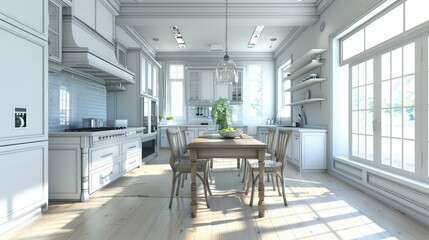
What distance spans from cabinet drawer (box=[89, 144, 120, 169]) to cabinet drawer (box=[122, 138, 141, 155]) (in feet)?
0.85

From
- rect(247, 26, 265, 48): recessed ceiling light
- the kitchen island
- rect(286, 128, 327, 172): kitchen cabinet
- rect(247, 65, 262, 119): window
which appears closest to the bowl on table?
the kitchen island

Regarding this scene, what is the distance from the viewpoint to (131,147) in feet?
16.1

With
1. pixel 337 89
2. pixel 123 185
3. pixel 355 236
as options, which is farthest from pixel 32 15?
pixel 337 89

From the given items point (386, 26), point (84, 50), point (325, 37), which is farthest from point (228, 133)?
point (325, 37)

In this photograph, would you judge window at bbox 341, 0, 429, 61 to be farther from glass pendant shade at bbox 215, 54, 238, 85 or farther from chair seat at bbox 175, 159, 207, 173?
chair seat at bbox 175, 159, 207, 173

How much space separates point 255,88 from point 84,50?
20.1ft

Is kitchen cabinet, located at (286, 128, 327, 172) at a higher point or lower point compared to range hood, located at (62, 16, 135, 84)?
lower

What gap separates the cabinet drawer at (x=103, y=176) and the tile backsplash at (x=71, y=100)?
91 centimetres

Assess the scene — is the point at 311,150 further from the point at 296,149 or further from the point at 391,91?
the point at 391,91

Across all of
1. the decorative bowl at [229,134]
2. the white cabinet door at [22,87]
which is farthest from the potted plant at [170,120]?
the white cabinet door at [22,87]

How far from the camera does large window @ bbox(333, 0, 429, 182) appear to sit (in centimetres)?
285

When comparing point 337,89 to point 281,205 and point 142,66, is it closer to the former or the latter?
point 281,205

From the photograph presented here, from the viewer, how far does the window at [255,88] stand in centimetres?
877

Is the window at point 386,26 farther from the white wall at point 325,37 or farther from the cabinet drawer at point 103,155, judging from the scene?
the cabinet drawer at point 103,155
